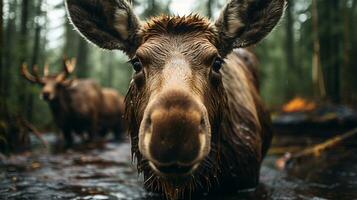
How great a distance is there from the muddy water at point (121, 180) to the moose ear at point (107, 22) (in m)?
1.70

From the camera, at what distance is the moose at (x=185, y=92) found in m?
2.47

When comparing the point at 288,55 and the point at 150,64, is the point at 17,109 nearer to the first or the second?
the point at 150,64

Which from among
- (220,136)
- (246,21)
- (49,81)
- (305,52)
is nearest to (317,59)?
(305,52)

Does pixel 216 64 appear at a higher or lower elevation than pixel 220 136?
higher

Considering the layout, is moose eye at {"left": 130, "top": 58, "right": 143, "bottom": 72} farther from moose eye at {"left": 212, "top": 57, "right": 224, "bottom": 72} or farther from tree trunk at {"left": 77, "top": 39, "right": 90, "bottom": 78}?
tree trunk at {"left": 77, "top": 39, "right": 90, "bottom": 78}

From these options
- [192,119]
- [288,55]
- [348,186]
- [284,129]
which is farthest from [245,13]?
[288,55]

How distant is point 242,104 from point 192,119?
2518 millimetres

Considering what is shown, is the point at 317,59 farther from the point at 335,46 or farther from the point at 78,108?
the point at 78,108

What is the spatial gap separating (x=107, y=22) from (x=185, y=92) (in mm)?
1641

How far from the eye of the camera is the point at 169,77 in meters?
2.96

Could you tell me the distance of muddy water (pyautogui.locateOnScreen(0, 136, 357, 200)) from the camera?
183 inches

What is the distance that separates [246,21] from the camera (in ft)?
12.9

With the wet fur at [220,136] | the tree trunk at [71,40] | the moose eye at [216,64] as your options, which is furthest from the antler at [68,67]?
the tree trunk at [71,40]

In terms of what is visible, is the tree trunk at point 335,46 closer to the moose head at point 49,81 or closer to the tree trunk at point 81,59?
the moose head at point 49,81
